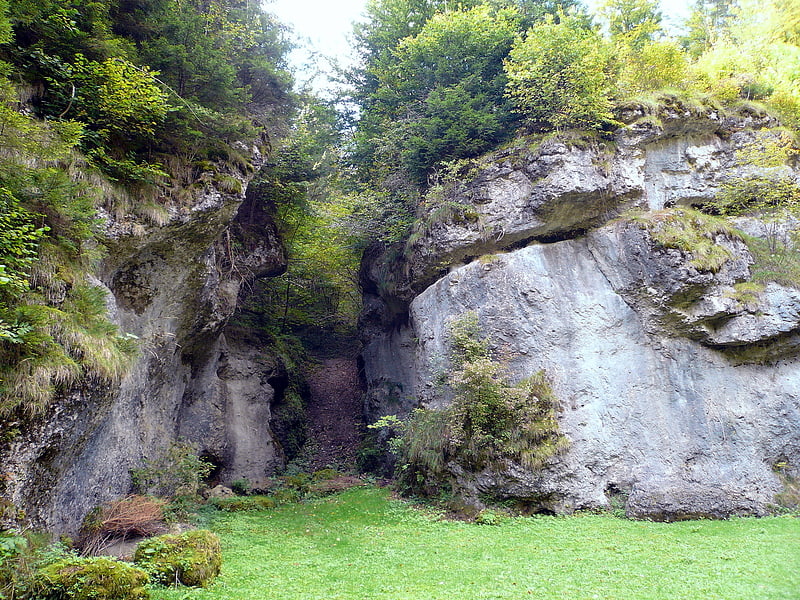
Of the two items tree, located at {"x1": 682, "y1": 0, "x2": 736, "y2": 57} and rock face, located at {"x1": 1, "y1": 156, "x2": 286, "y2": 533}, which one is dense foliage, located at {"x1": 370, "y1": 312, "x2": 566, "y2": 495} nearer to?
rock face, located at {"x1": 1, "y1": 156, "x2": 286, "y2": 533}

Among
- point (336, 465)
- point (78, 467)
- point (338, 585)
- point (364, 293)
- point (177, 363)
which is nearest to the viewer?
point (338, 585)

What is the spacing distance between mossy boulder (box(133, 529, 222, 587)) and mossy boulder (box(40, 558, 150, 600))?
0.60 m

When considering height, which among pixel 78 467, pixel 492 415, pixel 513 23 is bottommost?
pixel 78 467

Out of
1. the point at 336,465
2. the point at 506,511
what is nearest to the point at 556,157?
the point at 506,511

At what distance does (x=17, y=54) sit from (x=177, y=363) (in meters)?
7.44

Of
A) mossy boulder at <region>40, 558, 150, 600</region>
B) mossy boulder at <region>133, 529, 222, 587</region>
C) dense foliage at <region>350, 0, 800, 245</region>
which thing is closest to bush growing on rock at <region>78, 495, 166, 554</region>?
mossy boulder at <region>133, 529, 222, 587</region>

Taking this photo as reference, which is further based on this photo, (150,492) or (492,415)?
(492,415)

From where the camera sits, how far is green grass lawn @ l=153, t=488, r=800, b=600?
6.03 meters

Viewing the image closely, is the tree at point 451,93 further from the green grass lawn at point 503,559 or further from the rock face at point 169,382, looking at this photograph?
the green grass lawn at point 503,559

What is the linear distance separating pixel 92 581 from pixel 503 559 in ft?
18.5

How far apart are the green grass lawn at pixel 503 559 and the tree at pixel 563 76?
10.6 metres

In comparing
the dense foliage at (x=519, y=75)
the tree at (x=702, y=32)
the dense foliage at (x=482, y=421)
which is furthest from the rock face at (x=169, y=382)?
the tree at (x=702, y=32)

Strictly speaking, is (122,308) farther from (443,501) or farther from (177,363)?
(443,501)

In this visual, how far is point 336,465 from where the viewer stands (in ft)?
56.5
